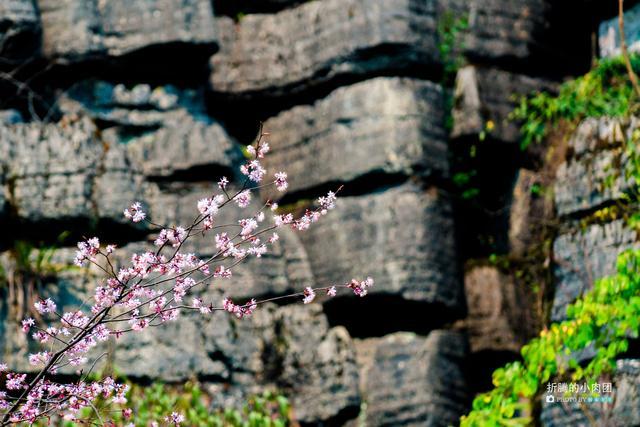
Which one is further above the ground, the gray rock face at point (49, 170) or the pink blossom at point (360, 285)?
the gray rock face at point (49, 170)

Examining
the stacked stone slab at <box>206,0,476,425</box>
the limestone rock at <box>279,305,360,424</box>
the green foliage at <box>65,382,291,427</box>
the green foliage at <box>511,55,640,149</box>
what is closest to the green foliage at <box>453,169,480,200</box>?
the stacked stone slab at <box>206,0,476,425</box>

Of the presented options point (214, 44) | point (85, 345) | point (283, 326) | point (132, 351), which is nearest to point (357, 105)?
point (214, 44)

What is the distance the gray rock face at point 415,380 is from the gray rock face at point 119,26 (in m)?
2.99

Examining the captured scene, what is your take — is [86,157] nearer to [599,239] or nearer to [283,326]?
[283,326]

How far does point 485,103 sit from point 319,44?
1.49 m

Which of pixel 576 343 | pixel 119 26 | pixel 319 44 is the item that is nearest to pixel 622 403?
pixel 576 343

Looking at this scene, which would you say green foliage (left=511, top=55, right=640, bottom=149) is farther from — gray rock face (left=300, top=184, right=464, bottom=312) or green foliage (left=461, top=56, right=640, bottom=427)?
green foliage (left=461, top=56, right=640, bottom=427)

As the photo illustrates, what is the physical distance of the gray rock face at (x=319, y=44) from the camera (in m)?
9.44

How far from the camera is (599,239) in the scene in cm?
830

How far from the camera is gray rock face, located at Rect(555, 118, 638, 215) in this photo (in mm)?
8359

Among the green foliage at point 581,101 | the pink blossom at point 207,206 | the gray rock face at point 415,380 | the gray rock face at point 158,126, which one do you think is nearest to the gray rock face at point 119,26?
the gray rock face at point 158,126

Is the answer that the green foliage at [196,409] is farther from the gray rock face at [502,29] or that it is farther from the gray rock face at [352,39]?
the gray rock face at [502,29]

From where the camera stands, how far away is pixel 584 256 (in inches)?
330

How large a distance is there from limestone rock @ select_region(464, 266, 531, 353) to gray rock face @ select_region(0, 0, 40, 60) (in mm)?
4140
